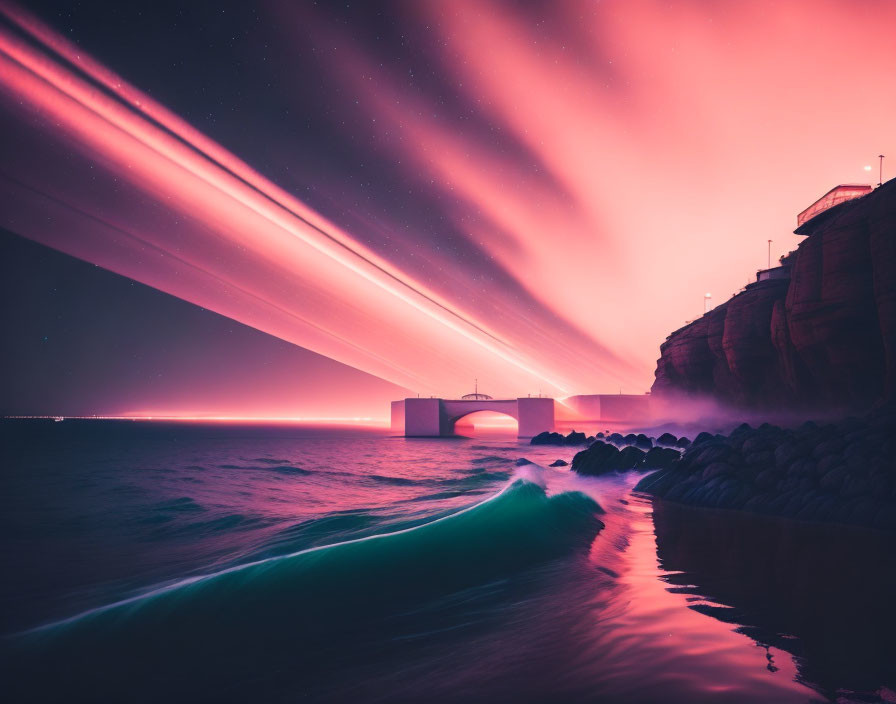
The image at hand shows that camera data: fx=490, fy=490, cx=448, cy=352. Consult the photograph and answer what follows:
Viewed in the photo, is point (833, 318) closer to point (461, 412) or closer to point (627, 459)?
point (627, 459)

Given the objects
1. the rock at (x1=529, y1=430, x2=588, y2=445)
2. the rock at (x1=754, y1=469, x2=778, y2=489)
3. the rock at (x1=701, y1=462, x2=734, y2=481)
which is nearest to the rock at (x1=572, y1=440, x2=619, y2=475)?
the rock at (x1=701, y1=462, x2=734, y2=481)

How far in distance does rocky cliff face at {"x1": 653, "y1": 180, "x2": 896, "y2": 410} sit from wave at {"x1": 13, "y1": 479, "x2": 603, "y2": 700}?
15896 millimetres

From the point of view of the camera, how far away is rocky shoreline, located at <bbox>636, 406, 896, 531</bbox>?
9695 millimetres

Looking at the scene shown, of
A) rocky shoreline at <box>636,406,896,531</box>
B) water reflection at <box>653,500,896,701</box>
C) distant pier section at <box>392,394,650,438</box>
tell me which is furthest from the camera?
distant pier section at <box>392,394,650,438</box>

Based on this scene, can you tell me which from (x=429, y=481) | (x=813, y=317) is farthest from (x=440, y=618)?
(x=813, y=317)

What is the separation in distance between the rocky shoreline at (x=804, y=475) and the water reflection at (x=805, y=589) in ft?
A: 2.44

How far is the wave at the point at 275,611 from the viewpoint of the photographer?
473 cm

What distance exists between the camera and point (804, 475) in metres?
11.3

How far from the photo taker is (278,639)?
16.8 ft

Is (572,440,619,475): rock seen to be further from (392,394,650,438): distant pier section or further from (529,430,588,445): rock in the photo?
(392,394,650,438): distant pier section

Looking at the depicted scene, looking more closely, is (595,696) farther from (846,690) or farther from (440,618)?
(440,618)

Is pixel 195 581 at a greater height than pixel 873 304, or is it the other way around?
pixel 873 304

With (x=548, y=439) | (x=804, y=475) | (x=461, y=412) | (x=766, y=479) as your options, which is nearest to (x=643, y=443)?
(x=548, y=439)

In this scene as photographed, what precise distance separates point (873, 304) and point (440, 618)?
69.0 ft
